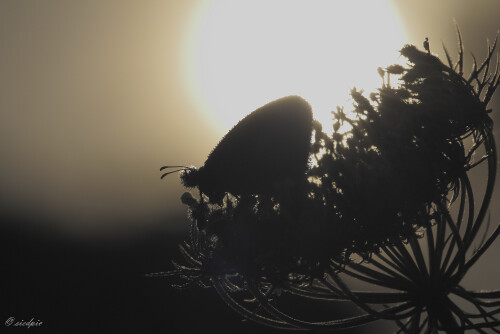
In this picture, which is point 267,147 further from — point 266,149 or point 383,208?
point 383,208

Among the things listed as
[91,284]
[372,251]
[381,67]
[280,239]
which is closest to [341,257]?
[372,251]

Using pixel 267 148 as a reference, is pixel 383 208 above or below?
below

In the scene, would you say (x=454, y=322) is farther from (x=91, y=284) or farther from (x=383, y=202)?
(x=91, y=284)

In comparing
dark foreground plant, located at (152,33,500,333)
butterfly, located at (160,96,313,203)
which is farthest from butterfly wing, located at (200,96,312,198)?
dark foreground plant, located at (152,33,500,333)

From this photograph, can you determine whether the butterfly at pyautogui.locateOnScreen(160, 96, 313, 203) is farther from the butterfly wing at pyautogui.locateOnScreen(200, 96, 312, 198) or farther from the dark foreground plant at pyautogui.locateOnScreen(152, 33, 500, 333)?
the dark foreground plant at pyautogui.locateOnScreen(152, 33, 500, 333)

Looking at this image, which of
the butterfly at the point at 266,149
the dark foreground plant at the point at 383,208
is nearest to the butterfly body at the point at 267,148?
the butterfly at the point at 266,149

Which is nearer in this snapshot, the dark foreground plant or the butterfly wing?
the dark foreground plant

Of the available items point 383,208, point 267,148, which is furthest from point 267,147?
point 383,208
